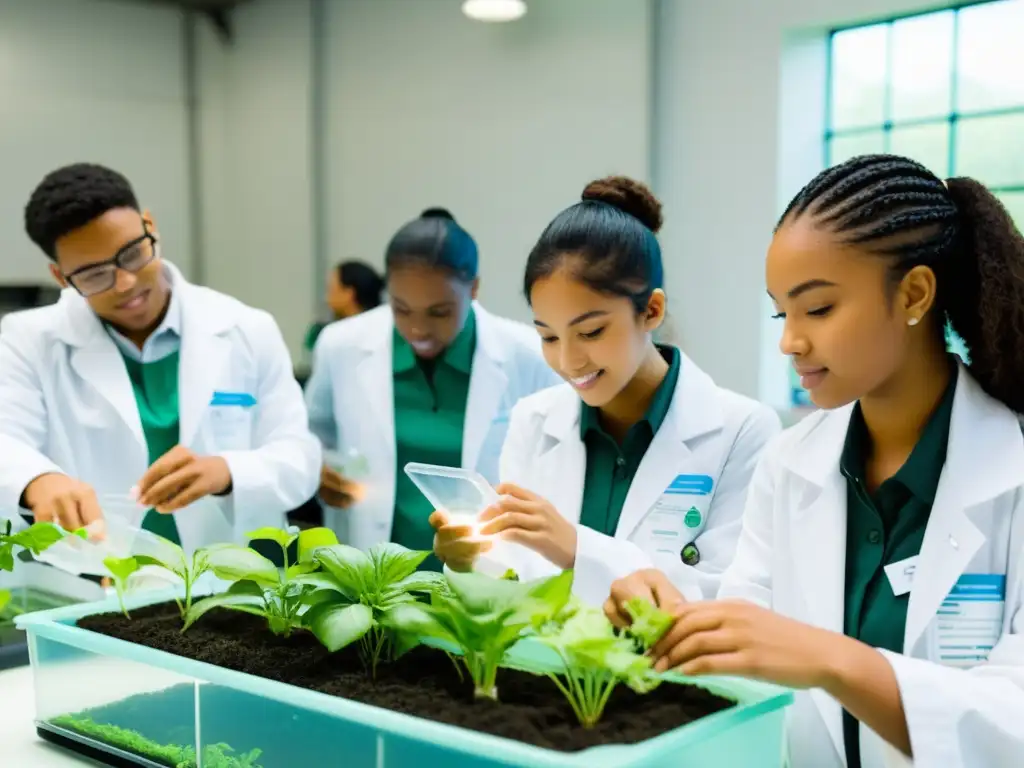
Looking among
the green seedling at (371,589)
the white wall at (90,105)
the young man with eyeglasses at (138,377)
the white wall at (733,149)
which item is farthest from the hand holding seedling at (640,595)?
the white wall at (90,105)

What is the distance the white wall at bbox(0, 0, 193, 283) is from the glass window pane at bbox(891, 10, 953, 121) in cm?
501

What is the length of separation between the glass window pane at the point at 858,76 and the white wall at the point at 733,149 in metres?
0.07

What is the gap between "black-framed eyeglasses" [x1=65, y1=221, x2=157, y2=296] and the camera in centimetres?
216

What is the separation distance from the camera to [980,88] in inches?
160

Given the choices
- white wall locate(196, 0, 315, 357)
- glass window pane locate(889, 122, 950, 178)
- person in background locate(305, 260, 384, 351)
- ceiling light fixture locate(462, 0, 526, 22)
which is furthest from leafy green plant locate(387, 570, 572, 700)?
white wall locate(196, 0, 315, 357)

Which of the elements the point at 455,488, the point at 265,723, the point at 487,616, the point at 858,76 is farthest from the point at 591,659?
the point at 858,76

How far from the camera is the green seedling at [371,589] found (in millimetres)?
1177

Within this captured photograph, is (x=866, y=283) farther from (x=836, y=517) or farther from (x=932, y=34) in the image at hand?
(x=932, y=34)

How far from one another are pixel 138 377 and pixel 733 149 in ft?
9.52

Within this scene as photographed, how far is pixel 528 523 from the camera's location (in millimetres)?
1394

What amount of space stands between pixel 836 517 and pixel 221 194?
7116 mm

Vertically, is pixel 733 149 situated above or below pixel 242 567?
above

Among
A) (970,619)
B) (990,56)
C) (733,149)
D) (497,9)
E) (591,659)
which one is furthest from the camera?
(497,9)

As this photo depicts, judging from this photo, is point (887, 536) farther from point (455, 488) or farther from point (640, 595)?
point (455, 488)
